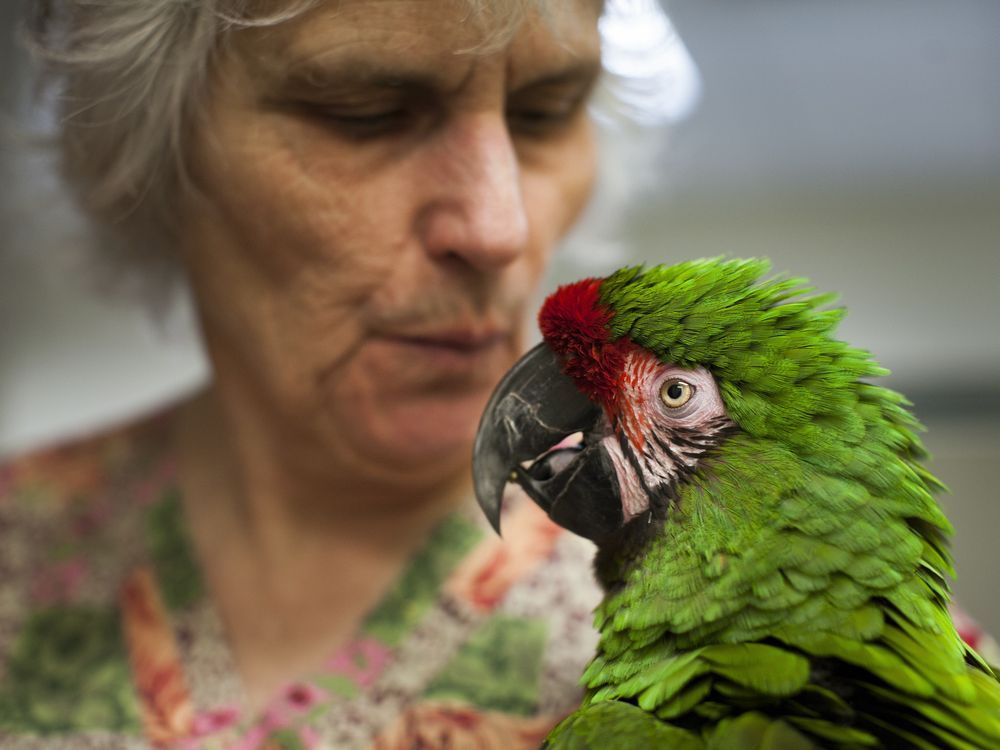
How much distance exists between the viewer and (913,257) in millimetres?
2738

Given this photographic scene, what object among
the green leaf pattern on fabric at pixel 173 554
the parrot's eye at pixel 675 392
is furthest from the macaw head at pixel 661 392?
the green leaf pattern on fabric at pixel 173 554

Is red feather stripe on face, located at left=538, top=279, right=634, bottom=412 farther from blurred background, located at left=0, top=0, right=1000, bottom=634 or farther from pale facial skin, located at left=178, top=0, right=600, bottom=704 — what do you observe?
blurred background, located at left=0, top=0, right=1000, bottom=634

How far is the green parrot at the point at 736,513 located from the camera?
67 cm

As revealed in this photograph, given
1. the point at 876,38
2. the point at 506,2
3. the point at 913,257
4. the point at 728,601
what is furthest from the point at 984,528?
the point at 506,2

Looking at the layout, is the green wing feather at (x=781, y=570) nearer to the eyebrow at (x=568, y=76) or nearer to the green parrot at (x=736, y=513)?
the green parrot at (x=736, y=513)

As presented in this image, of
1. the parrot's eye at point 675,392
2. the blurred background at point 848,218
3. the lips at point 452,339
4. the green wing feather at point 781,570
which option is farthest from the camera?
the blurred background at point 848,218

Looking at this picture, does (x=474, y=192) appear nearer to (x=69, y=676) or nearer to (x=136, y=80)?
(x=136, y=80)

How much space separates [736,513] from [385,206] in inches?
18.4

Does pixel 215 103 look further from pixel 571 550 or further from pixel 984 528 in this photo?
pixel 984 528

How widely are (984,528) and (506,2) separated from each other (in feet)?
7.17

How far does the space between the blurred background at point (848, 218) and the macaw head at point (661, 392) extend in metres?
1.26

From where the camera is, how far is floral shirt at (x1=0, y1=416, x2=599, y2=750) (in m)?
1.03

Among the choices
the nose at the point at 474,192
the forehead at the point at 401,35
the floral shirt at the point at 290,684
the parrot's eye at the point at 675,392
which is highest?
the forehead at the point at 401,35

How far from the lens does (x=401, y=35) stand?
2.74 ft
